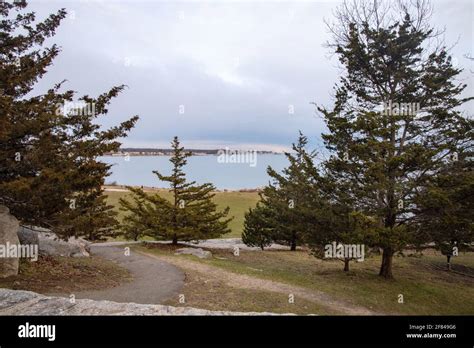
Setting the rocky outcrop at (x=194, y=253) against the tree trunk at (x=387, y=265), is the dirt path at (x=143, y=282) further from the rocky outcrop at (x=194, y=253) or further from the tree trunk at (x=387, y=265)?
the tree trunk at (x=387, y=265)

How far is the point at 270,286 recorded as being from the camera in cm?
1235

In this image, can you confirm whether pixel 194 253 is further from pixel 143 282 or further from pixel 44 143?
pixel 44 143

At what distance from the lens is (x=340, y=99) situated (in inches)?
597

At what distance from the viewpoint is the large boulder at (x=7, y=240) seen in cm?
970

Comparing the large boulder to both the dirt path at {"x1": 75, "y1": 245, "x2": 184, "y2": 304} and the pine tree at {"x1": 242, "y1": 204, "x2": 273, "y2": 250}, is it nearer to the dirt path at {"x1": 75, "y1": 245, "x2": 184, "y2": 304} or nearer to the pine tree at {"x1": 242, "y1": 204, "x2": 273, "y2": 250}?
the dirt path at {"x1": 75, "y1": 245, "x2": 184, "y2": 304}

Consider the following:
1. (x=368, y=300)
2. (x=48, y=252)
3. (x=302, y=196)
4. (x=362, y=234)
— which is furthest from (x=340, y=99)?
(x=48, y=252)

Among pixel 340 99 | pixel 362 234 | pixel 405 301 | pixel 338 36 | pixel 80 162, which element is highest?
pixel 338 36

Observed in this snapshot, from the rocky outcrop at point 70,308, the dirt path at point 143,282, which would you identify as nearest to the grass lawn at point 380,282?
the dirt path at point 143,282

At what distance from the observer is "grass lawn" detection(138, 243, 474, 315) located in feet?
38.9

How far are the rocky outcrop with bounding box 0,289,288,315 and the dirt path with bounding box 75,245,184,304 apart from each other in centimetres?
322

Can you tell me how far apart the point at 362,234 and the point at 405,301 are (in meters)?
3.08

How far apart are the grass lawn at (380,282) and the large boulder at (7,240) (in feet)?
17.7

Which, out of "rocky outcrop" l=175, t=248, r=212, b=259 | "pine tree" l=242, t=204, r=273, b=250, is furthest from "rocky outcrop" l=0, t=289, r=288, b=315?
"pine tree" l=242, t=204, r=273, b=250
